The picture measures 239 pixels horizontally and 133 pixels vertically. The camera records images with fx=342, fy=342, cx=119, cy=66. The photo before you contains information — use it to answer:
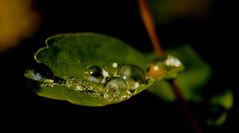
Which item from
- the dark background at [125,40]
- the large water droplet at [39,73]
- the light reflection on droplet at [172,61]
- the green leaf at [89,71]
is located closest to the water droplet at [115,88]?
the green leaf at [89,71]

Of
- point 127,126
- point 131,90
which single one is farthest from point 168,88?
point 131,90

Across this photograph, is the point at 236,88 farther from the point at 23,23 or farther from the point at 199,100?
the point at 23,23

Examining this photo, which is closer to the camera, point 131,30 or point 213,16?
point 131,30

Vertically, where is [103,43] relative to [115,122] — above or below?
→ above

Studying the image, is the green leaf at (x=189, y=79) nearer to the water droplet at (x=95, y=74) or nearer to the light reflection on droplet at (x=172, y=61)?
the light reflection on droplet at (x=172, y=61)

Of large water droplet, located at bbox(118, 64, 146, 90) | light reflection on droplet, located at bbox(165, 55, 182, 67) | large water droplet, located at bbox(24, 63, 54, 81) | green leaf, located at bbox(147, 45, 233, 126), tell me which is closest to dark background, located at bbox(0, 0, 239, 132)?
green leaf, located at bbox(147, 45, 233, 126)

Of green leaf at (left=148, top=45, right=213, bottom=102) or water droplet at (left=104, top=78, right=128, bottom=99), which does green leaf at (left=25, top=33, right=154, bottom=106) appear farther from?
green leaf at (left=148, top=45, right=213, bottom=102)

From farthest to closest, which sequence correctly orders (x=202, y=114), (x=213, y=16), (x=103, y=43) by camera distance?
(x=213, y=16) < (x=202, y=114) < (x=103, y=43)

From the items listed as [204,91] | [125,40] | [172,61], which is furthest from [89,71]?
[125,40]
